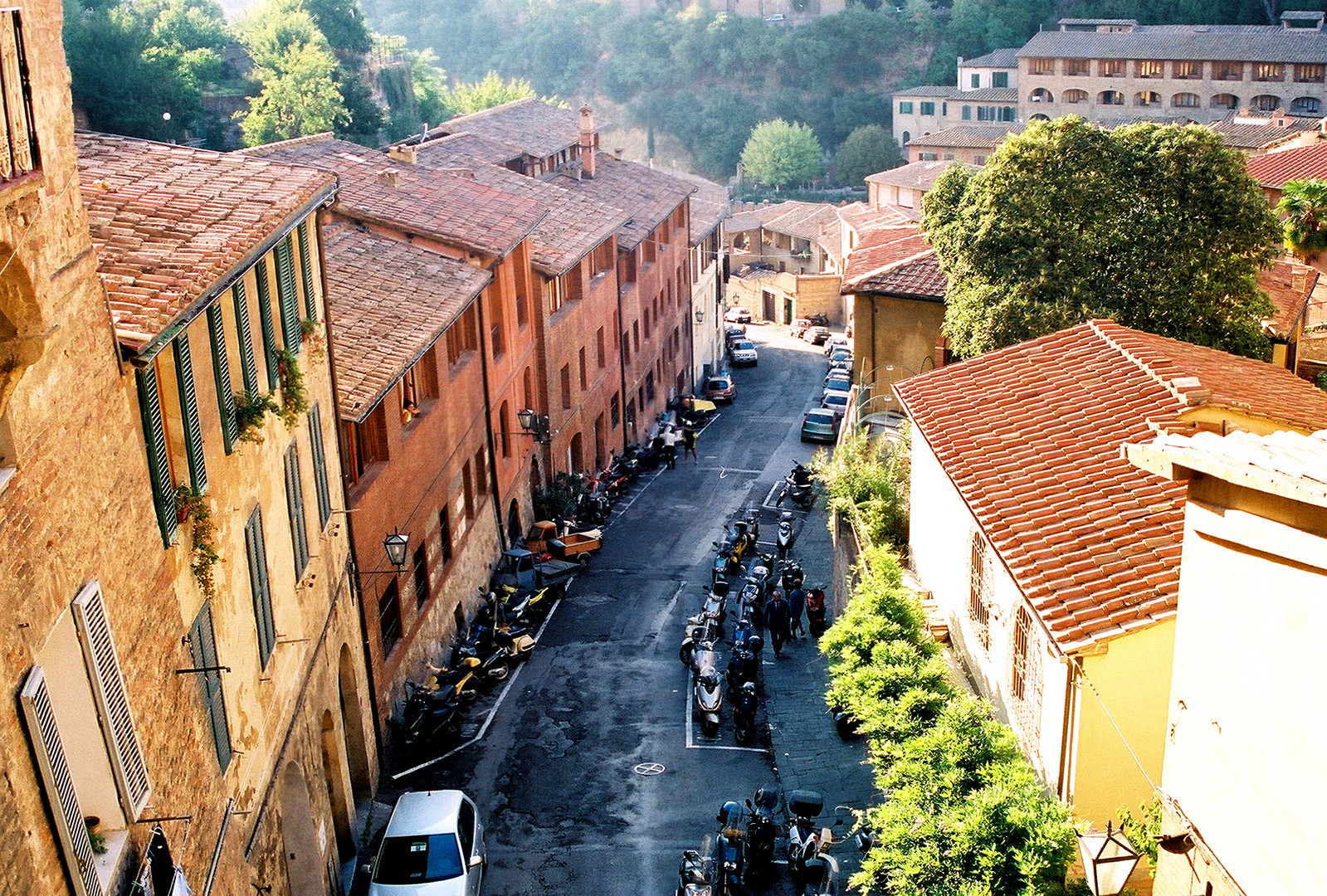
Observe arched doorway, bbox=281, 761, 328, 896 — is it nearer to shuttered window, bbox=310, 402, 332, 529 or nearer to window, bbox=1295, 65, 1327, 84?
shuttered window, bbox=310, 402, 332, 529

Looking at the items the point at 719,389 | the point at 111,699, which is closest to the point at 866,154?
the point at 719,389

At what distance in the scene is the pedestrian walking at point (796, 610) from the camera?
27.5 m

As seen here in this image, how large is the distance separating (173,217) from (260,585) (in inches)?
163

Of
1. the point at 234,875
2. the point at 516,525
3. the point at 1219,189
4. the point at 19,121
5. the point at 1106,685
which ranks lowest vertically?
the point at 516,525

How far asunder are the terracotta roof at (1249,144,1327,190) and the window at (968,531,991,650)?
27.6 m

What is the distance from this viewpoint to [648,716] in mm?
A: 23969

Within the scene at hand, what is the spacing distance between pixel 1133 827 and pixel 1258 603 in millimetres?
4402

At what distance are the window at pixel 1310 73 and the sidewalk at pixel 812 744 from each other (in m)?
66.5

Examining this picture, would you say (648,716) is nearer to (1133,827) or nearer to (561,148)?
(1133,827)

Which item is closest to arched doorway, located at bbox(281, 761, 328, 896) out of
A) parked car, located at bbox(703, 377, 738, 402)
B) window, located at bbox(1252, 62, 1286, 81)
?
parked car, located at bbox(703, 377, 738, 402)

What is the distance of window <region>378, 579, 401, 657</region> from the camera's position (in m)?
22.3

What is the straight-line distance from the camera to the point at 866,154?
336 feet

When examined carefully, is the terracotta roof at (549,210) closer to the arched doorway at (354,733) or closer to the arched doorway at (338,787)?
A: the arched doorway at (354,733)

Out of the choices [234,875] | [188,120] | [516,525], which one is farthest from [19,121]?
[188,120]
